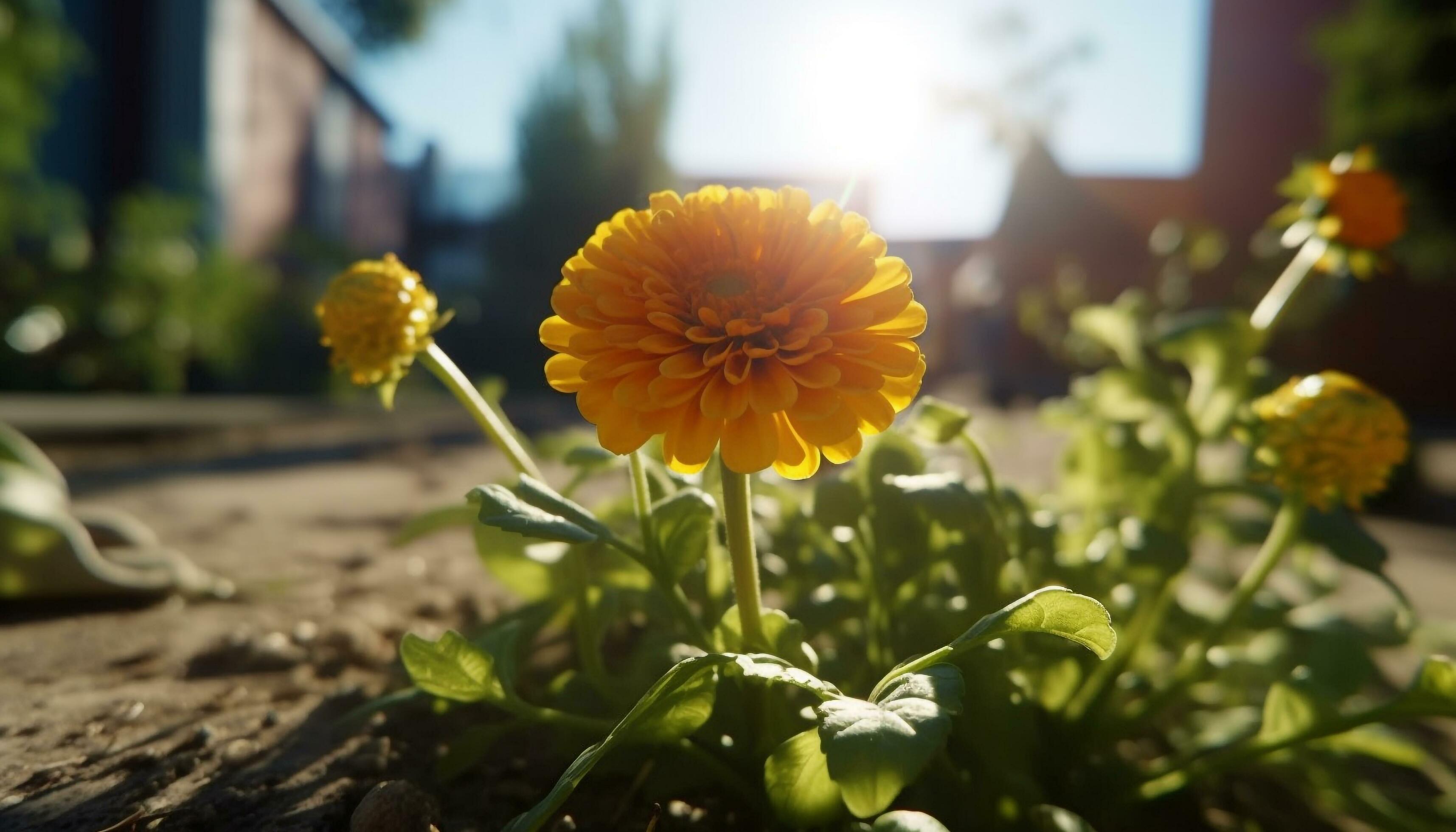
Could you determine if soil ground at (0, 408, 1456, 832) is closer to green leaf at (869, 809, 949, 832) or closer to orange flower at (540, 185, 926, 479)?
green leaf at (869, 809, 949, 832)

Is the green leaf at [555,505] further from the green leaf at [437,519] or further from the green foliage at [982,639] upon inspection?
the green leaf at [437,519]

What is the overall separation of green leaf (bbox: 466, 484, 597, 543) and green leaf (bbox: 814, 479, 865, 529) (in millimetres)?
379

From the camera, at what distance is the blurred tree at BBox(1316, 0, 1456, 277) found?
22.1 ft

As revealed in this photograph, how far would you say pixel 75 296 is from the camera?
21.9 ft

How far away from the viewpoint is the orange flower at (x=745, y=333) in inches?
33.6

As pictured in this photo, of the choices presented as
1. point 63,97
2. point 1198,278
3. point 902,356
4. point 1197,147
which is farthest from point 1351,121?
point 63,97

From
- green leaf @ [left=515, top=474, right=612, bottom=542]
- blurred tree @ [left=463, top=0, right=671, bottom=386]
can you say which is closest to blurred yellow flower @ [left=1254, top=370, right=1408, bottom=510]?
green leaf @ [left=515, top=474, right=612, bottom=542]

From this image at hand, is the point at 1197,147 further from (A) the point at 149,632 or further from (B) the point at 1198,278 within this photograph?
(A) the point at 149,632

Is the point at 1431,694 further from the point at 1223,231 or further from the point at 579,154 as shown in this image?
the point at 579,154

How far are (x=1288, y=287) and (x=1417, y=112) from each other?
6.91m

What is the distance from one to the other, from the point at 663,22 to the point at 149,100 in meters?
9.42

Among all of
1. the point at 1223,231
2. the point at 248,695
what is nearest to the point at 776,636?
the point at 248,695

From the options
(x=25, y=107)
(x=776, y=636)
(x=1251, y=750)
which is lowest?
(x=1251, y=750)

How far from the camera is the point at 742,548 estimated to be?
3.09ft
